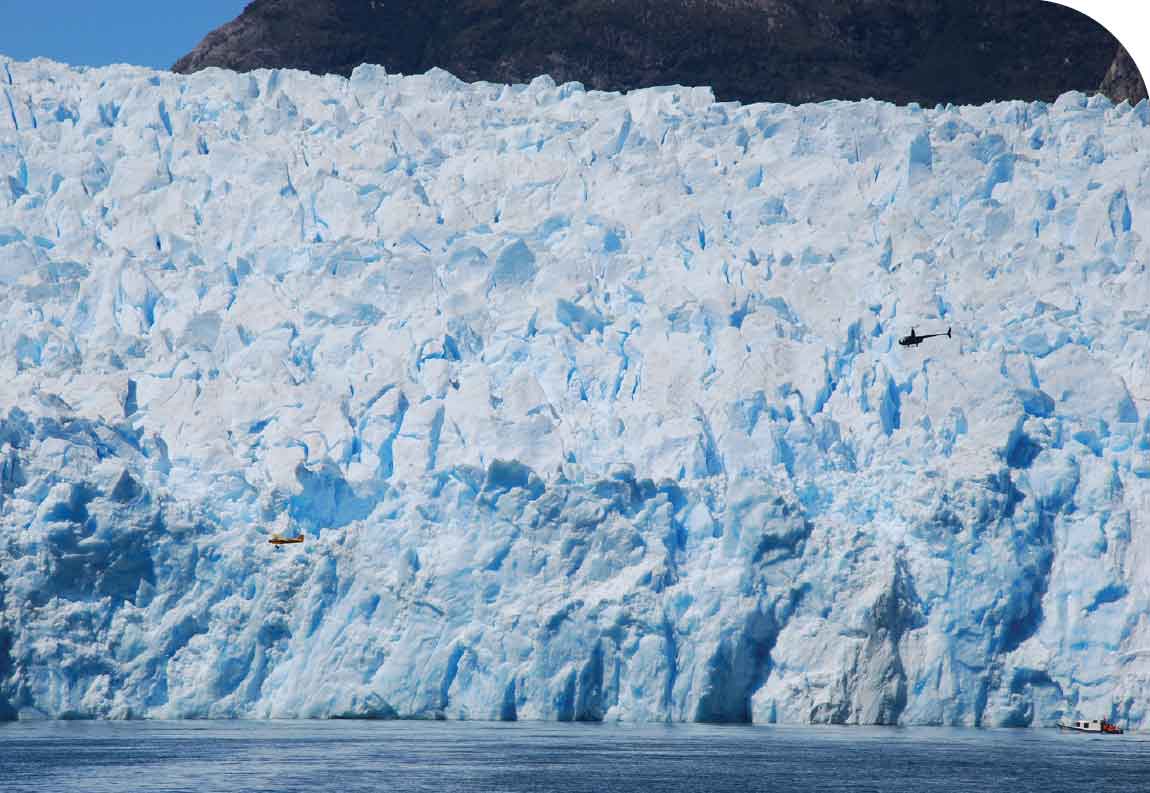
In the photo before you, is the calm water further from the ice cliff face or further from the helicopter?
the helicopter

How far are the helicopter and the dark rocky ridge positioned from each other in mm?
15964

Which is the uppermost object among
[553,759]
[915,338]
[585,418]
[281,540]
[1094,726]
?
[915,338]

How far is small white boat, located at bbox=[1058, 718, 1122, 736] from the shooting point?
26.3 meters

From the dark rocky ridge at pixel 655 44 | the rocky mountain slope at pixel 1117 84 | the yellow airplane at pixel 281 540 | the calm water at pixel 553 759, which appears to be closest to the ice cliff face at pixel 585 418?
the yellow airplane at pixel 281 540

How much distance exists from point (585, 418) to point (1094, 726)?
952 cm

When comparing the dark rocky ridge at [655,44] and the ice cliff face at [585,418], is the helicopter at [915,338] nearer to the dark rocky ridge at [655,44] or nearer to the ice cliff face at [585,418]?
the ice cliff face at [585,418]

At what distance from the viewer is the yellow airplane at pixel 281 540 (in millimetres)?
27031

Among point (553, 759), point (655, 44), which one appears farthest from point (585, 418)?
point (655, 44)

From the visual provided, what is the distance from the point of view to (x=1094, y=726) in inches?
1041

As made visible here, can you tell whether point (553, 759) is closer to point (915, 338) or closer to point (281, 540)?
point (281, 540)

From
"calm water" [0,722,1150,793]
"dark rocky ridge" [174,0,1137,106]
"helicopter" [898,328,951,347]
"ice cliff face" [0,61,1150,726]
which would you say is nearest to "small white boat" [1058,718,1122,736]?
"calm water" [0,722,1150,793]

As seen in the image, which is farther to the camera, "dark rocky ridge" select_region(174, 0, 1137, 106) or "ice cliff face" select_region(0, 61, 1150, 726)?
"dark rocky ridge" select_region(174, 0, 1137, 106)

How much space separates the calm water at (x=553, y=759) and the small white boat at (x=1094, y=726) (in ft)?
0.73

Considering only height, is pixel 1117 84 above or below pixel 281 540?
above
